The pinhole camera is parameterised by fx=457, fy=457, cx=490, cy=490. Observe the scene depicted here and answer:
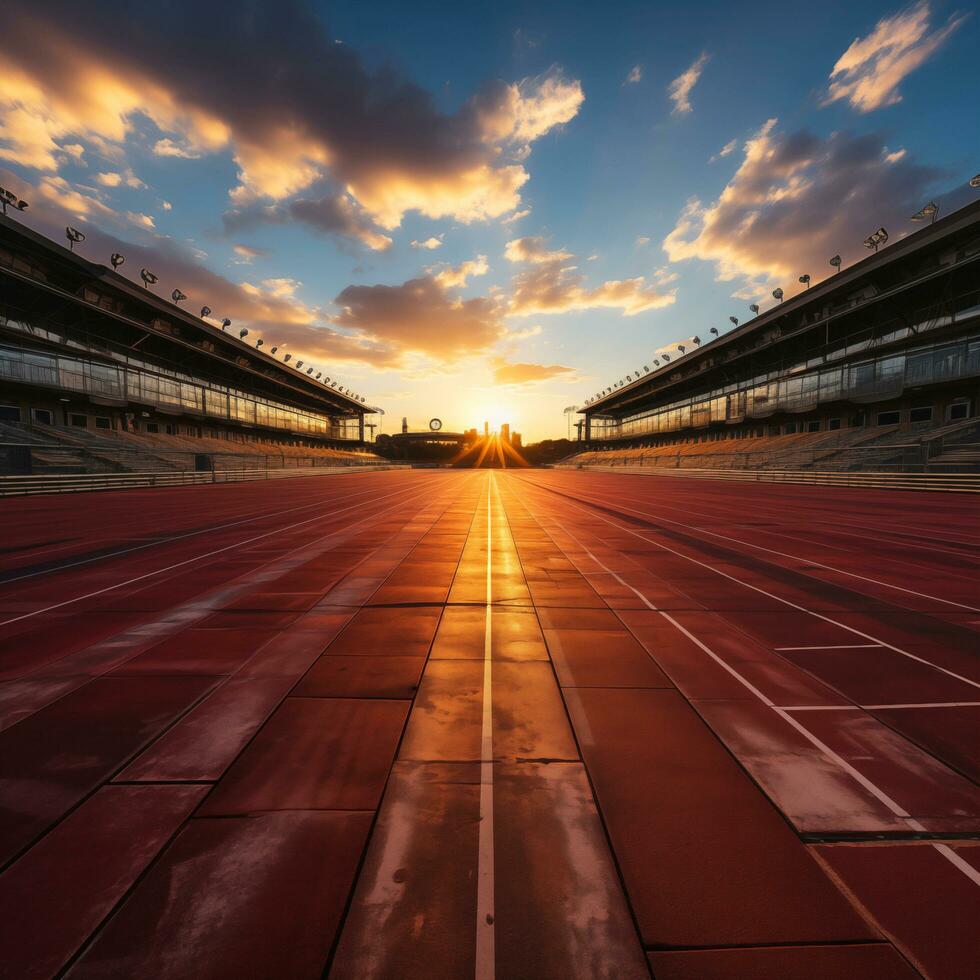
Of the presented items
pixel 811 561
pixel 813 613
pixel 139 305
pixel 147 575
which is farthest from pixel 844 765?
pixel 139 305

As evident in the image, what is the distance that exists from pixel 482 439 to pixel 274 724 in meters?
157

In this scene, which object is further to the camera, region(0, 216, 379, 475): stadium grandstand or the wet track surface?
region(0, 216, 379, 475): stadium grandstand

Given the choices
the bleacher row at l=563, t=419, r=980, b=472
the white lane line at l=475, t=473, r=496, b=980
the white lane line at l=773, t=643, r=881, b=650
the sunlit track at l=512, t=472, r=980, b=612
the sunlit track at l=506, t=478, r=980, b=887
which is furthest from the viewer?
the bleacher row at l=563, t=419, r=980, b=472

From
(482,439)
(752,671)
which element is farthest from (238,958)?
(482,439)

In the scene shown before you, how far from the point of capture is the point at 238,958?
148 cm

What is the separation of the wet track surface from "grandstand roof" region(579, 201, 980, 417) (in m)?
33.2

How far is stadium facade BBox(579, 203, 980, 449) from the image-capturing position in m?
27.6

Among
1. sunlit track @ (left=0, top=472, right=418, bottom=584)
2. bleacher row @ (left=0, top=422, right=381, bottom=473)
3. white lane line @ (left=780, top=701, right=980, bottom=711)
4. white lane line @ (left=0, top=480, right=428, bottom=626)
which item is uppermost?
bleacher row @ (left=0, top=422, right=381, bottom=473)

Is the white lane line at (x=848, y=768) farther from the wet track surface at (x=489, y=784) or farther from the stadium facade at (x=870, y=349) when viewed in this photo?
the stadium facade at (x=870, y=349)

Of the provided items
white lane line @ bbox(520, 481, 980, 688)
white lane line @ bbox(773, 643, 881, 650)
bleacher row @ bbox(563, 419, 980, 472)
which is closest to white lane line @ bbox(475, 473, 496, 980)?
white lane line @ bbox(773, 643, 881, 650)

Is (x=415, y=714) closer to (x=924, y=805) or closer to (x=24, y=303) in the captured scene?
(x=924, y=805)

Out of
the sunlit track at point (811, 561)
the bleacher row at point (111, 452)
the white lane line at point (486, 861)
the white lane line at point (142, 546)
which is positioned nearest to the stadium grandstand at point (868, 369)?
the sunlit track at point (811, 561)

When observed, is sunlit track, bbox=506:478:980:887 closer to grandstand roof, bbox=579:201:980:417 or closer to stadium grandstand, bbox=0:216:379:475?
stadium grandstand, bbox=0:216:379:475

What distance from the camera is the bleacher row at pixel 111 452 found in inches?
893
